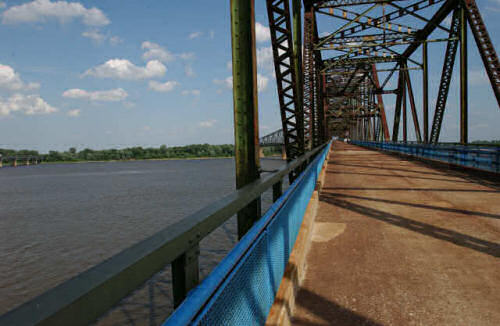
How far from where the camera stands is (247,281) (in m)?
2.32

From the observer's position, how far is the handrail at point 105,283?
3.35ft

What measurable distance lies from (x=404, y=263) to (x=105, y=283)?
415 cm

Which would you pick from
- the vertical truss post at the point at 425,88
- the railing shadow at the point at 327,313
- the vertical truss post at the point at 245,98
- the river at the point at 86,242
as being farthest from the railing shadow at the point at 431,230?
the vertical truss post at the point at 425,88

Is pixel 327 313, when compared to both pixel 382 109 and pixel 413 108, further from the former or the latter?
pixel 382 109

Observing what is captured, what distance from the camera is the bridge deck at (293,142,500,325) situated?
3.19 metres

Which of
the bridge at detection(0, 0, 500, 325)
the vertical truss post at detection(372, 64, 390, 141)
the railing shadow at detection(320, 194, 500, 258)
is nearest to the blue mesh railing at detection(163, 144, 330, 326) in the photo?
the bridge at detection(0, 0, 500, 325)

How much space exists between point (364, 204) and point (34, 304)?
7.73 meters

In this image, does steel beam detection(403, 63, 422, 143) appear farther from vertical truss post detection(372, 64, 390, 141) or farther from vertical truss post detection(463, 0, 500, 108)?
vertical truss post detection(372, 64, 390, 141)

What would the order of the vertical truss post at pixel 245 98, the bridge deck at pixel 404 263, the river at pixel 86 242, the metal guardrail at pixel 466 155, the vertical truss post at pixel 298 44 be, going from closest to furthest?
the bridge deck at pixel 404 263, the vertical truss post at pixel 245 98, the vertical truss post at pixel 298 44, the metal guardrail at pixel 466 155, the river at pixel 86 242

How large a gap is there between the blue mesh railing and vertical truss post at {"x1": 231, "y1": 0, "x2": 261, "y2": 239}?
0.89 meters

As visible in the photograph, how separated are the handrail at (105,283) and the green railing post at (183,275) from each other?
6cm

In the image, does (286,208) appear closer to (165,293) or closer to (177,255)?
(177,255)

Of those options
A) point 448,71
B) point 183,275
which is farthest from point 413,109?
point 183,275

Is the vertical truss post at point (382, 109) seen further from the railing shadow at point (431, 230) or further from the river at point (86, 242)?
the railing shadow at point (431, 230)
